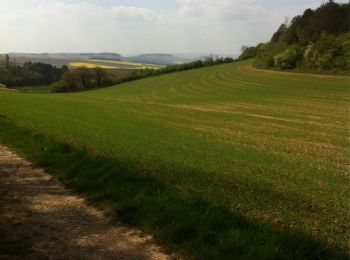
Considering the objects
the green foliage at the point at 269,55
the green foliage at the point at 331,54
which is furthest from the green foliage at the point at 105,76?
the green foliage at the point at 331,54

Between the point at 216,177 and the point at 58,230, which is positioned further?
the point at 216,177

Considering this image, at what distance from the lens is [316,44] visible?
172ft

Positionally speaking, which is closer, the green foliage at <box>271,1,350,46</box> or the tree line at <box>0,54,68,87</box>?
the green foliage at <box>271,1,350,46</box>

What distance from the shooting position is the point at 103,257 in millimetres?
6426

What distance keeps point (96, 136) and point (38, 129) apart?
341 centimetres

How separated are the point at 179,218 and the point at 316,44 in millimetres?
49018

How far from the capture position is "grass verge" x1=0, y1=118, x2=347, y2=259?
6383 millimetres

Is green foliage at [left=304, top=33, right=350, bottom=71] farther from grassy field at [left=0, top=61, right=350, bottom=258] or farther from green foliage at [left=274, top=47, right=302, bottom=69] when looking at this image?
grassy field at [left=0, top=61, right=350, bottom=258]

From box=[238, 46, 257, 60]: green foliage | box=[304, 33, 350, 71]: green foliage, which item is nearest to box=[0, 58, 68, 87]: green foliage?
box=[238, 46, 257, 60]: green foliage

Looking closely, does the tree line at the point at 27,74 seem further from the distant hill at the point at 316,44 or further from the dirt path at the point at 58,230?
the dirt path at the point at 58,230

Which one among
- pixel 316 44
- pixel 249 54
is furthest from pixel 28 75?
pixel 316 44

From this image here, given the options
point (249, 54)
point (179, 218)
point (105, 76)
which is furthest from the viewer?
point (249, 54)

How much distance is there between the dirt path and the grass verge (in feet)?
1.13

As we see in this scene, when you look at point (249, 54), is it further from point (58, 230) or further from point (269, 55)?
point (58, 230)
